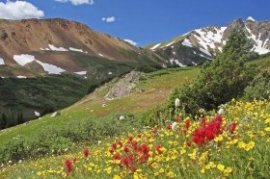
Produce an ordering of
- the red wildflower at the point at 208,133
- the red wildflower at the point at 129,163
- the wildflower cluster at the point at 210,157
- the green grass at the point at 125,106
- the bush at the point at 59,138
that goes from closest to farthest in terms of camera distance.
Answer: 1. the wildflower cluster at the point at 210,157
2. the red wildflower at the point at 208,133
3. the red wildflower at the point at 129,163
4. the bush at the point at 59,138
5. the green grass at the point at 125,106

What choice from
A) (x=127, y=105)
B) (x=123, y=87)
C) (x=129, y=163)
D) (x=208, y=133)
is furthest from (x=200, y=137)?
(x=123, y=87)

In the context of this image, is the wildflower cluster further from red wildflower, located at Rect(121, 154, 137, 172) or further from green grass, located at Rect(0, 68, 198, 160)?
green grass, located at Rect(0, 68, 198, 160)

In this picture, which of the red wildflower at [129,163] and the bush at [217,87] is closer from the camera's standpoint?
the red wildflower at [129,163]

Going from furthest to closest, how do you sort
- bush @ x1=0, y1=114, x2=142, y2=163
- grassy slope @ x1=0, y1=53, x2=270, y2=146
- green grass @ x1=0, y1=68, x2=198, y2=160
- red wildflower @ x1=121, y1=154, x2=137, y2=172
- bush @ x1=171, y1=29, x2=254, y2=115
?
1. grassy slope @ x1=0, y1=53, x2=270, y2=146
2. green grass @ x1=0, y1=68, x2=198, y2=160
3. bush @ x1=0, y1=114, x2=142, y2=163
4. bush @ x1=171, y1=29, x2=254, y2=115
5. red wildflower @ x1=121, y1=154, x2=137, y2=172

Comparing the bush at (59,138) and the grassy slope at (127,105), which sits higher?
the grassy slope at (127,105)

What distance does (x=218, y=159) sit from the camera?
7852 millimetres

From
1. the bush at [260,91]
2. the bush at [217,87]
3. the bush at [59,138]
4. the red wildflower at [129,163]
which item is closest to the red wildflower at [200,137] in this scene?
the red wildflower at [129,163]

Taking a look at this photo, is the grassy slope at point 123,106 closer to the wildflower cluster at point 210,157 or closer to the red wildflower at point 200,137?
the wildflower cluster at point 210,157

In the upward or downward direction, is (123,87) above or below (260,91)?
above

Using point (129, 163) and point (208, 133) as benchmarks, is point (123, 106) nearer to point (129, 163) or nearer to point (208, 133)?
point (129, 163)

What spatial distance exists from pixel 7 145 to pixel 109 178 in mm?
21354

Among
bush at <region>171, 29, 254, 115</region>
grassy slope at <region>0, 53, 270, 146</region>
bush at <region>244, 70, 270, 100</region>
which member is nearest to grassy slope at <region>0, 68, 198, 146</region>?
grassy slope at <region>0, 53, 270, 146</region>

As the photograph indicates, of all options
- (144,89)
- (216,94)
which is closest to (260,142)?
(216,94)

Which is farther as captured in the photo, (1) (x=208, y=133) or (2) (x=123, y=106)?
(2) (x=123, y=106)
